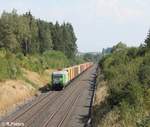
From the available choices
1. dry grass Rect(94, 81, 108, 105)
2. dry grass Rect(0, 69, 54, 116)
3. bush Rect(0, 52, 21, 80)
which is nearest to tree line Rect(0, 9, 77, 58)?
bush Rect(0, 52, 21, 80)

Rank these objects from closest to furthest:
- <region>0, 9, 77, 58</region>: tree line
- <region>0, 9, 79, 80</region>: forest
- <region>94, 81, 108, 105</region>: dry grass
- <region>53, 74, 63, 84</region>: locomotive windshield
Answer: <region>94, 81, 108, 105</region>: dry grass < <region>53, 74, 63, 84</region>: locomotive windshield < <region>0, 9, 79, 80</region>: forest < <region>0, 9, 77, 58</region>: tree line

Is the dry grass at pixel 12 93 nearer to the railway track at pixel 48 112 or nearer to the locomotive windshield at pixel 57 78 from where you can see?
the railway track at pixel 48 112

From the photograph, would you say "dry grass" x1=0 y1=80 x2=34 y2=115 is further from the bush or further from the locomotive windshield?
the locomotive windshield

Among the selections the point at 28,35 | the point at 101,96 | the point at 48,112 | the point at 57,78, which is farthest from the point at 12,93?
the point at 28,35

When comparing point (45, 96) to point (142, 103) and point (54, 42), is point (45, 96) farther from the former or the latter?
point (54, 42)

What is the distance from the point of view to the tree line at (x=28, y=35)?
102 metres

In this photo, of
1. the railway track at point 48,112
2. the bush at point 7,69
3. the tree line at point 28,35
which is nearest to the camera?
the railway track at point 48,112

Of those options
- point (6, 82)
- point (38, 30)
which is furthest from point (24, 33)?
point (6, 82)

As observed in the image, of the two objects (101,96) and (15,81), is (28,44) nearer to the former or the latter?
(15,81)

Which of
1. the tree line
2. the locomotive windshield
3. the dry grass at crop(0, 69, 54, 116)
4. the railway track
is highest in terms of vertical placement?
the tree line

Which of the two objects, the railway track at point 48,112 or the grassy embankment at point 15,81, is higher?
the grassy embankment at point 15,81

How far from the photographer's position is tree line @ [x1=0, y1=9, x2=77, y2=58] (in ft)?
336

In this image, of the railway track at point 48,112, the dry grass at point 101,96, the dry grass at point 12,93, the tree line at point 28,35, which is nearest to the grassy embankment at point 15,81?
the dry grass at point 12,93

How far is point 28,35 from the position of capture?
382 ft
